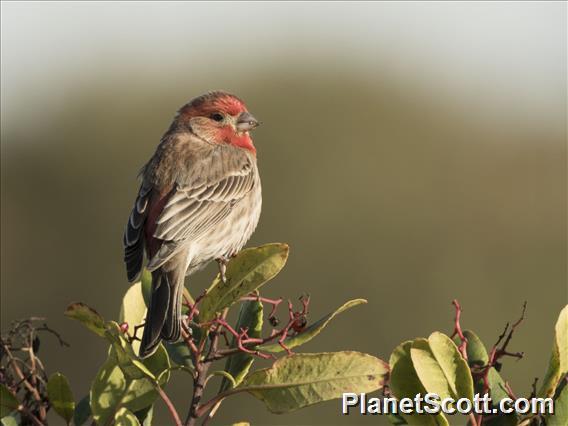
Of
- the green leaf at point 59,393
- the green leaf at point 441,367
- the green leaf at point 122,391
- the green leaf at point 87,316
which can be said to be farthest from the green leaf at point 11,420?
the green leaf at point 441,367

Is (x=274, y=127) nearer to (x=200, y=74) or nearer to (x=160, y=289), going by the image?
(x=200, y=74)

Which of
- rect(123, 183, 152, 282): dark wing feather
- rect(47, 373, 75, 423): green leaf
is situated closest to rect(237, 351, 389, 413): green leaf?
rect(47, 373, 75, 423): green leaf

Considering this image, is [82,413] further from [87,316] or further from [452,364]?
[452,364]

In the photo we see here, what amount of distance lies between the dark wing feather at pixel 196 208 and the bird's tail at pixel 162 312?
0.56ft

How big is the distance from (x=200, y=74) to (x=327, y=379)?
63.5 ft

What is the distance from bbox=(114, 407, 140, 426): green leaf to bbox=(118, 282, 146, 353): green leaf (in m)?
0.54

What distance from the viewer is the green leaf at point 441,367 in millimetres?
3479

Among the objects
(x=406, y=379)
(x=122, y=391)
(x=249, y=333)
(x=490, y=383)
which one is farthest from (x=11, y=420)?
(x=490, y=383)

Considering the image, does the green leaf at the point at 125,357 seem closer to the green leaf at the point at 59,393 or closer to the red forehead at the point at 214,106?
the green leaf at the point at 59,393

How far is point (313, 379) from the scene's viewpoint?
12.0 feet

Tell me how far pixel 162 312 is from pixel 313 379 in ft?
3.06

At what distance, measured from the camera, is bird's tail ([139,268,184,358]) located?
4.01 metres

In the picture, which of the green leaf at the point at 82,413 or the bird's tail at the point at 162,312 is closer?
the bird's tail at the point at 162,312

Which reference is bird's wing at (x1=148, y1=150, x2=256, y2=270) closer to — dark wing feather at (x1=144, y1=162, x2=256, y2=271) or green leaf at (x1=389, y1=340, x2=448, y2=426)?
dark wing feather at (x1=144, y1=162, x2=256, y2=271)
